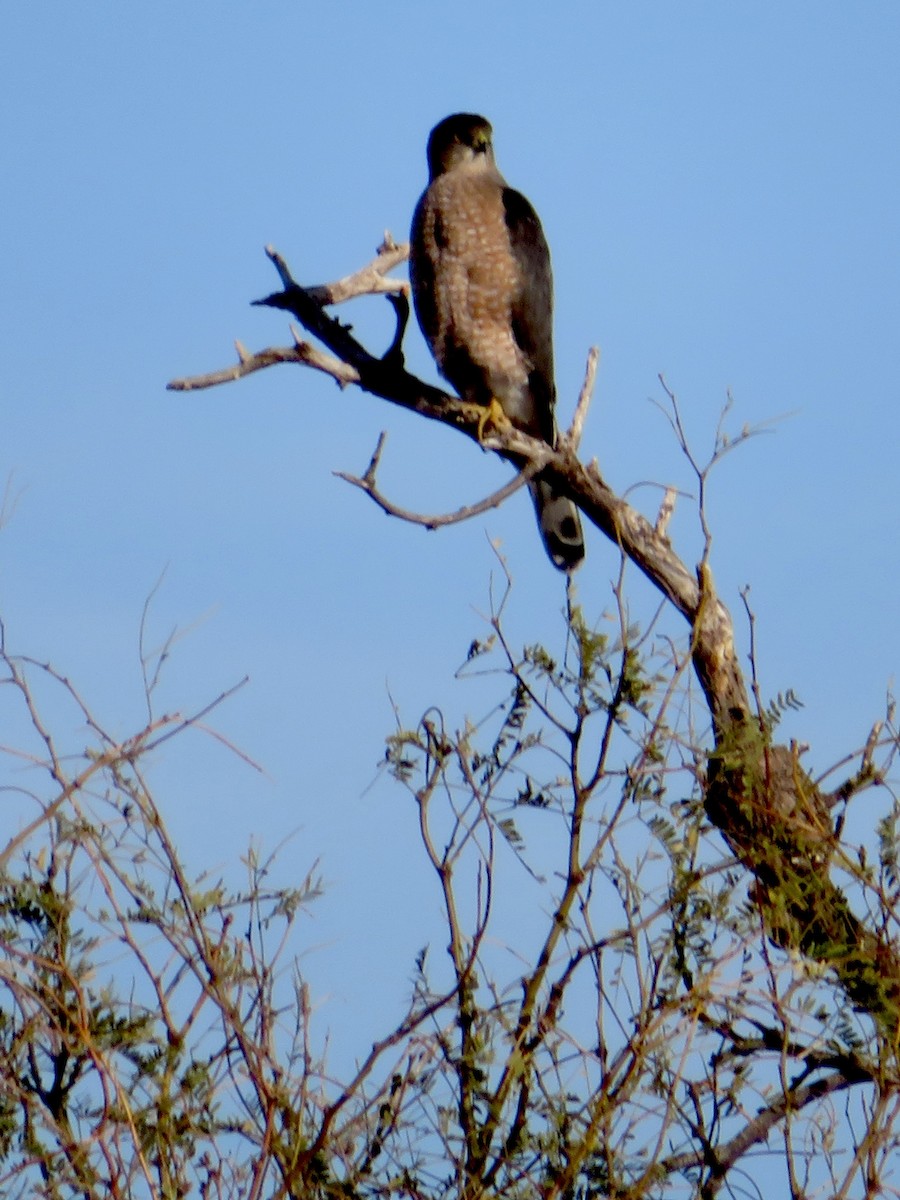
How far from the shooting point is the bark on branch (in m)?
2.64

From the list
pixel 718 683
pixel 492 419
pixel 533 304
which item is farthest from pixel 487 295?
pixel 718 683

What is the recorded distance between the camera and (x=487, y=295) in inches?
174

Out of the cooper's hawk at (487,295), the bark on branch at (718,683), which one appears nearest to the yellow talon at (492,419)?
the bark on branch at (718,683)

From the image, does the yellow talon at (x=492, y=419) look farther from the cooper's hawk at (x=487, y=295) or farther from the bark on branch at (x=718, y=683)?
the cooper's hawk at (x=487, y=295)

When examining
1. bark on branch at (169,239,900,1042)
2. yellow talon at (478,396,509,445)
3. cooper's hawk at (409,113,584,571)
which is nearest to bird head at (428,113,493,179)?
cooper's hawk at (409,113,584,571)

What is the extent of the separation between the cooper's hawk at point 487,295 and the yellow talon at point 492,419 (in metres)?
0.20

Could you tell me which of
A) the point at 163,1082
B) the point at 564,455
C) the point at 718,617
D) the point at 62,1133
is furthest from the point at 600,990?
the point at 564,455

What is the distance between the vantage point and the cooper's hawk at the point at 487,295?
4.41 meters

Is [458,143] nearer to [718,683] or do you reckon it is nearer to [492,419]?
[492,419]

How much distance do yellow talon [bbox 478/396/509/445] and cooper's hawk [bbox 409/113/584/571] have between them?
0.64ft

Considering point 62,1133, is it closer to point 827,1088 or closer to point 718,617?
point 827,1088

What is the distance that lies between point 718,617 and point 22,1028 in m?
2.01

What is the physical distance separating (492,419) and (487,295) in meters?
0.50

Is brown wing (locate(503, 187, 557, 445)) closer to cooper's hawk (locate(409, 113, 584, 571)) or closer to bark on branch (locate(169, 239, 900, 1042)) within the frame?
cooper's hawk (locate(409, 113, 584, 571))
